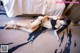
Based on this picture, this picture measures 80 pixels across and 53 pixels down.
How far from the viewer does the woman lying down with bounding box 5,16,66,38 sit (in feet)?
7.29

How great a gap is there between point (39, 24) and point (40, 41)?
34 cm

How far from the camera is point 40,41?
214 cm

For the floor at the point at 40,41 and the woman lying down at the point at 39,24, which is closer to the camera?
the floor at the point at 40,41

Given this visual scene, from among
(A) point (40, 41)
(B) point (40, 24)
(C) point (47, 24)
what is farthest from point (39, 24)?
(A) point (40, 41)

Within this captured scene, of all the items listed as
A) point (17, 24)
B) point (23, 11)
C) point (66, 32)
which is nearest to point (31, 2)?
point (23, 11)

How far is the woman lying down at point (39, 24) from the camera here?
87.4 inches

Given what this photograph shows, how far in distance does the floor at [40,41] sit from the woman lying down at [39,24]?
0.07 meters

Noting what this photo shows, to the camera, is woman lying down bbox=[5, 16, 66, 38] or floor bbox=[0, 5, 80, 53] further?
woman lying down bbox=[5, 16, 66, 38]

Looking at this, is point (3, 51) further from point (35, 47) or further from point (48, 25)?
point (48, 25)

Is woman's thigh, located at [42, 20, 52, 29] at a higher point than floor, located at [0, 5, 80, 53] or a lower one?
higher

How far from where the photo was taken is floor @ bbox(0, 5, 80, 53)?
2000mm

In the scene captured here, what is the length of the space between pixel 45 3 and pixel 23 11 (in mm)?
416

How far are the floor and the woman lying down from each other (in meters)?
0.07

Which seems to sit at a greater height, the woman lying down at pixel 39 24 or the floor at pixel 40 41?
the woman lying down at pixel 39 24
